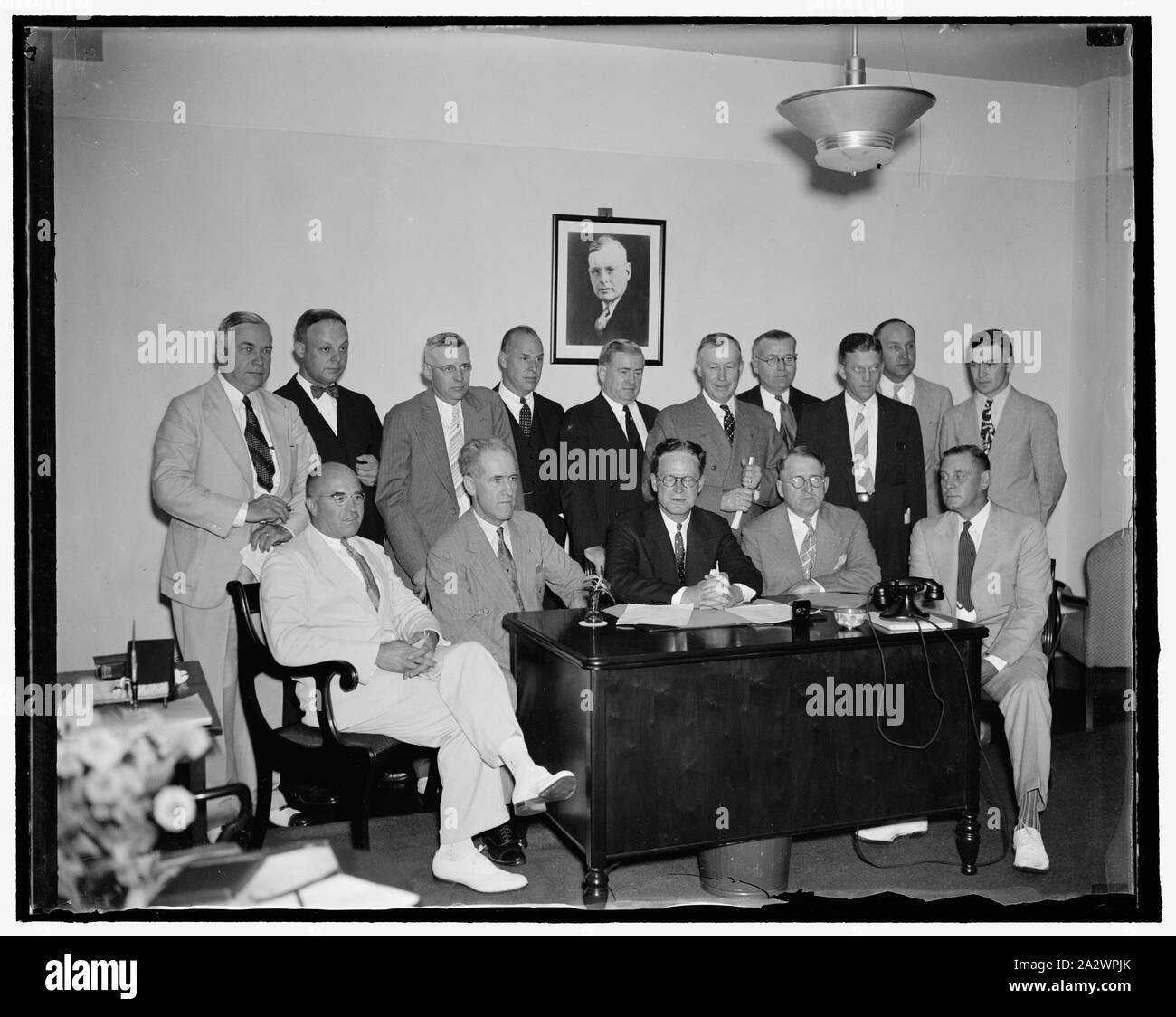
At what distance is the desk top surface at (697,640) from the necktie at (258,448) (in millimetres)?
1253

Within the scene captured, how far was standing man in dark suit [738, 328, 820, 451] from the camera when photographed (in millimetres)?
5199

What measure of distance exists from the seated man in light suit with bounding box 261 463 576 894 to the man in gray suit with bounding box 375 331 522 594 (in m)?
0.72

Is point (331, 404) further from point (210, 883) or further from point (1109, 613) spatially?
point (1109, 613)

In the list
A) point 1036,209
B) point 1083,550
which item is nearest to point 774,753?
point 1083,550

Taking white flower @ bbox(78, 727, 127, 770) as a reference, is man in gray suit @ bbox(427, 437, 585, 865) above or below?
above

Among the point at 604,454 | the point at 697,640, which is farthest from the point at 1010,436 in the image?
the point at 697,640

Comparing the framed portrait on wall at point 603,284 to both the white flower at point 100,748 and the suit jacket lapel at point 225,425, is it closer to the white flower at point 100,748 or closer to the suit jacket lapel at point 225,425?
the suit jacket lapel at point 225,425

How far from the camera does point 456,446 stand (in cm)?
462

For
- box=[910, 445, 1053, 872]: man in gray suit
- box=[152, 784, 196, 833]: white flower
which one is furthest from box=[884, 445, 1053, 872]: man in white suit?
box=[152, 784, 196, 833]: white flower

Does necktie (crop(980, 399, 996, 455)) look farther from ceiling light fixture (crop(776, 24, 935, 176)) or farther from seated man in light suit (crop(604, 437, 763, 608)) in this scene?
ceiling light fixture (crop(776, 24, 935, 176))

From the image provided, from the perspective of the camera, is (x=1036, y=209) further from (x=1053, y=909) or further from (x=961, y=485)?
(x=1053, y=909)

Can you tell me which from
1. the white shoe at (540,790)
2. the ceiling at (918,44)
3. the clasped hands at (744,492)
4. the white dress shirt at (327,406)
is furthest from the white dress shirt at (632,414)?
the white shoe at (540,790)

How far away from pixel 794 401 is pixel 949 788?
222 centimetres

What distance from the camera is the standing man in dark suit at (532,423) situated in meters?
4.79
